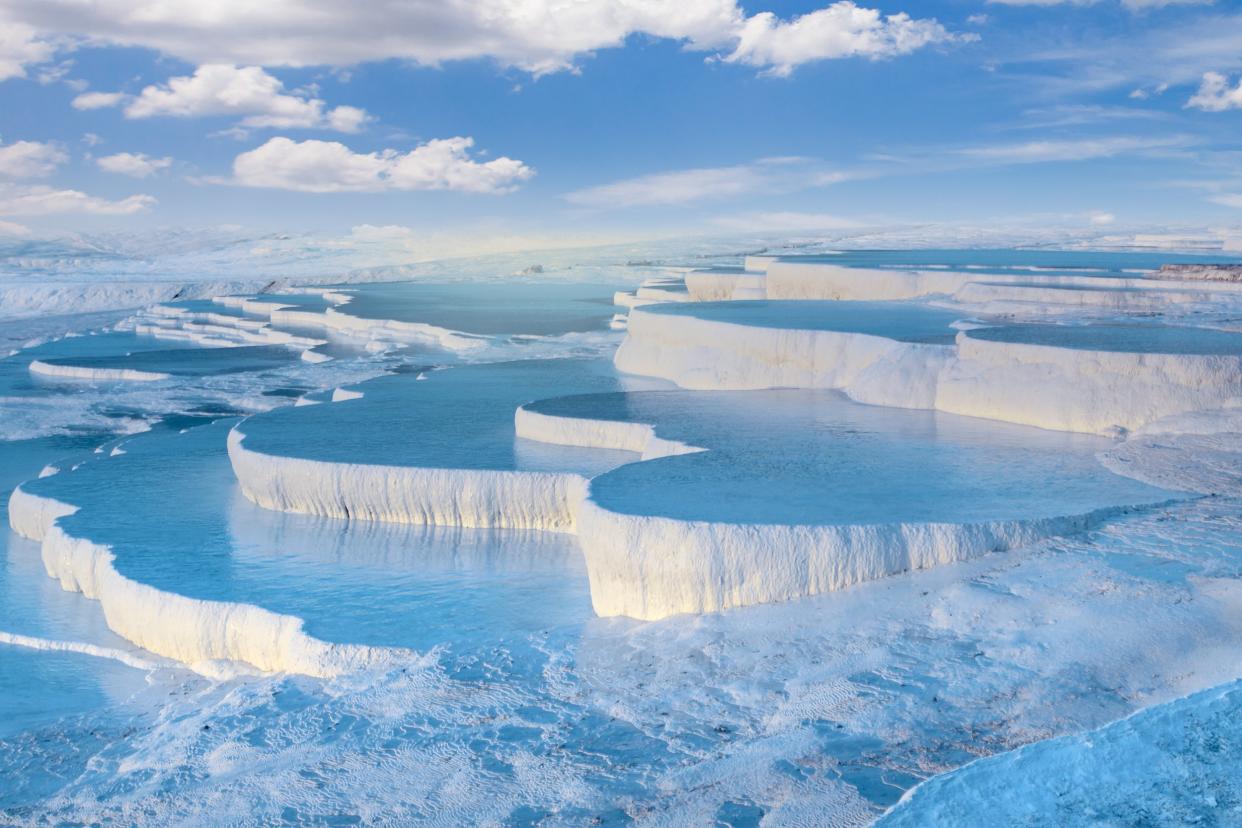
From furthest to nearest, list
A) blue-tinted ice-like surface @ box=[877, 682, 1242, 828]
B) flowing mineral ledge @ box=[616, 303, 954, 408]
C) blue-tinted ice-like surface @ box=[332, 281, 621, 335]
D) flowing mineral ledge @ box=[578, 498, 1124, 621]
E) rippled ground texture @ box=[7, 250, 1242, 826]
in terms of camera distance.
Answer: blue-tinted ice-like surface @ box=[332, 281, 621, 335] < flowing mineral ledge @ box=[616, 303, 954, 408] < flowing mineral ledge @ box=[578, 498, 1124, 621] < rippled ground texture @ box=[7, 250, 1242, 826] < blue-tinted ice-like surface @ box=[877, 682, 1242, 828]

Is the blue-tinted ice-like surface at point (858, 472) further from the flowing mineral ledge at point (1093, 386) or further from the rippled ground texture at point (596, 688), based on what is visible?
the rippled ground texture at point (596, 688)

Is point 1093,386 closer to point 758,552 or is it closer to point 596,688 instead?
point 758,552

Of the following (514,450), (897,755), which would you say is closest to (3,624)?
(514,450)

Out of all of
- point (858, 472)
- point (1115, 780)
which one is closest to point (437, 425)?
point (858, 472)

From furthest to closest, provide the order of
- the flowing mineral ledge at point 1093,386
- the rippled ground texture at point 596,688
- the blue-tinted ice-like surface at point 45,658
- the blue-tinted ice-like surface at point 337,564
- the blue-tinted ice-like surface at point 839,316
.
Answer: the blue-tinted ice-like surface at point 839,316 < the flowing mineral ledge at point 1093,386 < the blue-tinted ice-like surface at point 337,564 < the blue-tinted ice-like surface at point 45,658 < the rippled ground texture at point 596,688

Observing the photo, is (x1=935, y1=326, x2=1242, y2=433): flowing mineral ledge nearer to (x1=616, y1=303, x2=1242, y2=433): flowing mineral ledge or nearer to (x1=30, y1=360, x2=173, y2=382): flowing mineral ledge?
(x1=616, y1=303, x2=1242, y2=433): flowing mineral ledge

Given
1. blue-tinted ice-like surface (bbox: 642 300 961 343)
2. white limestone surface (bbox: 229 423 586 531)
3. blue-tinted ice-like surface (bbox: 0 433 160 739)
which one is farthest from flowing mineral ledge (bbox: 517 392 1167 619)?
blue-tinted ice-like surface (bbox: 642 300 961 343)

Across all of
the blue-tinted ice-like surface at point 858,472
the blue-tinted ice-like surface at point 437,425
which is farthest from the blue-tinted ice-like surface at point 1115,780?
the blue-tinted ice-like surface at point 437,425

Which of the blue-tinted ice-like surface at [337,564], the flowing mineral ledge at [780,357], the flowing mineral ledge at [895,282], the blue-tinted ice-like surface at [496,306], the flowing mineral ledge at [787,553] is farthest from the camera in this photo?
the blue-tinted ice-like surface at [496,306]
